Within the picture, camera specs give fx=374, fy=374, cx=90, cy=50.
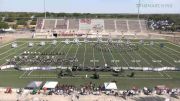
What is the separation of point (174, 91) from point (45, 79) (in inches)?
574

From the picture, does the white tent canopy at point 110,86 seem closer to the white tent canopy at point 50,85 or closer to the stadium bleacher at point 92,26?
the white tent canopy at point 50,85

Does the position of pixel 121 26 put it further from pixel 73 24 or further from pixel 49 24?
pixel 49 24

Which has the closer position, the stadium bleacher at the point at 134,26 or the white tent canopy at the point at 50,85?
the white tent canopy at the point at 50,85

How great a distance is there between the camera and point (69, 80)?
138ft

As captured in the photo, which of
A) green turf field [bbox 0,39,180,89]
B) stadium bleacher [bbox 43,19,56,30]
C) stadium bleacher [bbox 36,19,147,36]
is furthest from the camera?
stadium bleacher [bbox 43,19,56,30]

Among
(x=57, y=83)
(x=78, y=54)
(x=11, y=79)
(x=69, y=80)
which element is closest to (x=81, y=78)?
(x=69, y=80)

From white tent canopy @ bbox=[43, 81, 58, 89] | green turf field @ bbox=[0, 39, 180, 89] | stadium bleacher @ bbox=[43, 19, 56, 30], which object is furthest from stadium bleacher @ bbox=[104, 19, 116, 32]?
white tent canopy @ bbox=[43, 81, 58, 89]

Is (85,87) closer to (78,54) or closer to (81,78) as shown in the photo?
(81,78)

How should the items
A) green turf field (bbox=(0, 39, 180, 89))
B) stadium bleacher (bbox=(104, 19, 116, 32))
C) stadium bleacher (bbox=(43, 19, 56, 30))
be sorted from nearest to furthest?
green turf field (bbox=(0, 39, 180, 89))
stadium bleacher (bbox=(43, 19, 56, 30))
stadium bleacher (bbox=(104, 19, 116, 32))

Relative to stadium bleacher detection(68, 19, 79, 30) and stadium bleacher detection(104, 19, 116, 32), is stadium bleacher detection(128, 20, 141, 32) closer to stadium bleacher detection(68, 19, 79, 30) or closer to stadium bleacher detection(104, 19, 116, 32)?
stadium bleacher detection(104, 19, 116, 32)

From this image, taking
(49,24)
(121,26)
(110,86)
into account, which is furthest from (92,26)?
(110,86)

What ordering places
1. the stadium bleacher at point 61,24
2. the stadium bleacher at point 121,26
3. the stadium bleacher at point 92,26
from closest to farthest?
the stadium bleacher at point 92,26 → the stadium bleacher at point 121,26 → the stadium bleacher at point 61,24

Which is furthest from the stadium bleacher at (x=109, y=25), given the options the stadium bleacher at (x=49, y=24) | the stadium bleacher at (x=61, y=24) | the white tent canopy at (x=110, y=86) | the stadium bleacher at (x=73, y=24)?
the white tent canopy at (x=110, y=86)

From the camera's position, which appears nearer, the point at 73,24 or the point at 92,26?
the point at 92,26
